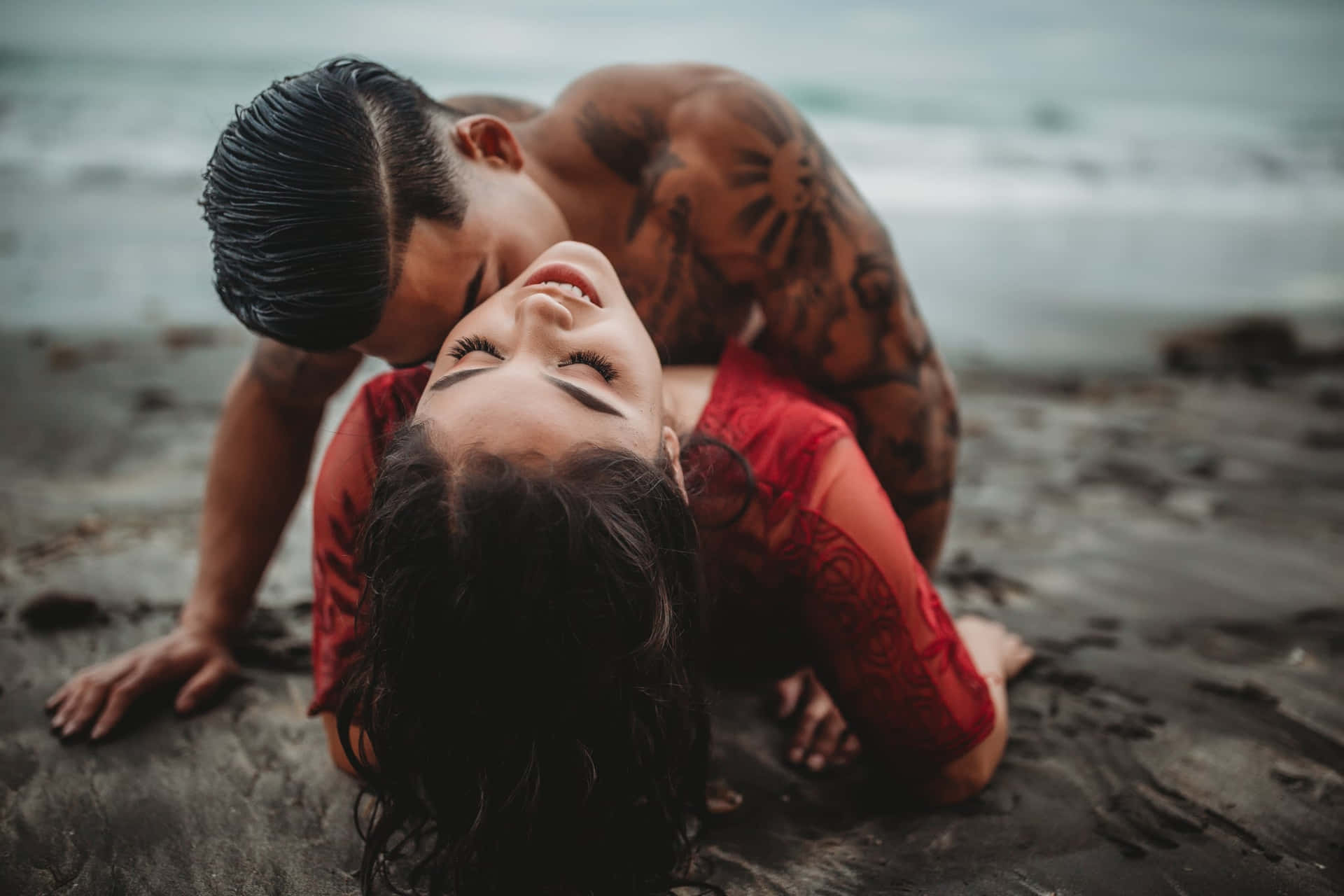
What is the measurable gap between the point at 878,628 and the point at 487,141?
1250 mm

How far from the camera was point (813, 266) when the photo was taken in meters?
2.06

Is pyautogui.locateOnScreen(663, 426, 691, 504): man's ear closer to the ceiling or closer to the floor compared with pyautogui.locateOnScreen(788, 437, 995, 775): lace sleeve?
closer to the ceiling

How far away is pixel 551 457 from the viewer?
1.15 metres

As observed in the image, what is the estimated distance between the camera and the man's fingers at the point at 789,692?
7.07 ft

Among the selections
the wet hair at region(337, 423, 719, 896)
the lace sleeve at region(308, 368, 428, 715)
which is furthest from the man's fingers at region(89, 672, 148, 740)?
the wet hair at region(337, 423, 719, 896)

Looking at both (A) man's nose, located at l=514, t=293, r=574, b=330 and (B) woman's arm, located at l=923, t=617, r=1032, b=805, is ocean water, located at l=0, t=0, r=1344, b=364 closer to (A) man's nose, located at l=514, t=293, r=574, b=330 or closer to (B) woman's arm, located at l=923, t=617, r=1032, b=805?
(A) man's nose, located at l=514, t=293, r=574, b=330

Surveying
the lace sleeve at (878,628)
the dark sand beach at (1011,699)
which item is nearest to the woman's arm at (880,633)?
the lace sleeve at (878,628)

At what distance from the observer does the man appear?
1764 millimetres

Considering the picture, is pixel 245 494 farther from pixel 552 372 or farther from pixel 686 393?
pixel 552 372

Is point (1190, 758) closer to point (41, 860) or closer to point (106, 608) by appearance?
point (41, 860)

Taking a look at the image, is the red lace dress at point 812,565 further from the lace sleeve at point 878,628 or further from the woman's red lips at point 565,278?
the woman's red lips at point 565,278

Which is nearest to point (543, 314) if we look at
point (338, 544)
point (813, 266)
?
point (338, 544)

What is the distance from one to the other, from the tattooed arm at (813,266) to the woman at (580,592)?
34cm

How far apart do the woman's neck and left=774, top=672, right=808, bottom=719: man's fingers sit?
2.73 feet
